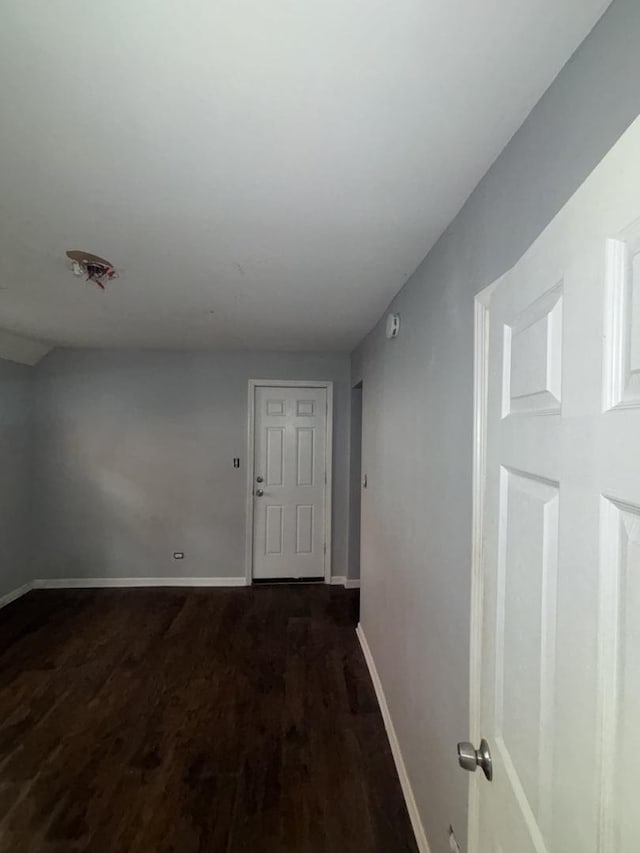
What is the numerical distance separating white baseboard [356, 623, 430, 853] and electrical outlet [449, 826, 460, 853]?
268 mm

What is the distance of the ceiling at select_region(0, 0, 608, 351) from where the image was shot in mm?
684

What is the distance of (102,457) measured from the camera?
3.85 metres

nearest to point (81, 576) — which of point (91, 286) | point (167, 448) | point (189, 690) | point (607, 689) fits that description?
point (167, 448)

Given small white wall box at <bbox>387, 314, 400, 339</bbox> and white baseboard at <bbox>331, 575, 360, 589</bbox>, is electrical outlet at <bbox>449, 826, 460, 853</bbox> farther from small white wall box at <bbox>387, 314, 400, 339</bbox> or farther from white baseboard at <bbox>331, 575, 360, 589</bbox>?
white baseboard at <bbox>331, 575, 360, 589</bbox>

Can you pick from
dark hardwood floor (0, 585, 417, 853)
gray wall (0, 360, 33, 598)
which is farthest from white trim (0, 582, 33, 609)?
dark hardwood floor (0, 585, 417, 853)

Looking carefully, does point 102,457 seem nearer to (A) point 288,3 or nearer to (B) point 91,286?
(B) point 91,286

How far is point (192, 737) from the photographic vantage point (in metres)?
2.00

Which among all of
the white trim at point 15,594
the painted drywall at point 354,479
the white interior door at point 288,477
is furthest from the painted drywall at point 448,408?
the white trim at point 15,594

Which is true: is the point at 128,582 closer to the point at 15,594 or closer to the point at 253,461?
the point at 15,594

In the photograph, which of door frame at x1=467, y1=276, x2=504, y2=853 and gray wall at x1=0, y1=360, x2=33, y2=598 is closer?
door frame at x1=467, y1=276, x2=504, y2=853

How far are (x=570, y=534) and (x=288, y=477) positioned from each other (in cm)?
355

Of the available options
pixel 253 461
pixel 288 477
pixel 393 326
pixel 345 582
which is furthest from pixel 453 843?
pixel 253 461

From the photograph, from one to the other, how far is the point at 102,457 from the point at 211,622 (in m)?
1.91

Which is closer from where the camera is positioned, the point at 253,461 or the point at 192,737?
the point at 192,737
